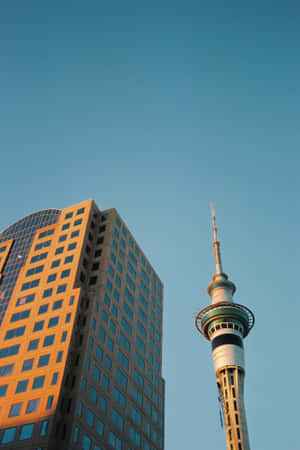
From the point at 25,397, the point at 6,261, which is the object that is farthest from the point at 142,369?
the point at 6,261

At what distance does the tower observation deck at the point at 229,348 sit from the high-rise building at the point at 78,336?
67.6 ft

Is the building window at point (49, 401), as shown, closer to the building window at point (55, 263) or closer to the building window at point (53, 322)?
the building window at point (53, 322)

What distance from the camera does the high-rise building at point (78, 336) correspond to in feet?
228

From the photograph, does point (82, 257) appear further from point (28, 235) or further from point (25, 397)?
point (25, 397)

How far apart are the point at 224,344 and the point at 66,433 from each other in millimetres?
64849

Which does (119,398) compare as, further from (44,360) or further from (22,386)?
(22,386)

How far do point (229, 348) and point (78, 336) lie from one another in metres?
55.8

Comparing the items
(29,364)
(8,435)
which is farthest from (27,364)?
(8,435)

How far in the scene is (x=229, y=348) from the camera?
120812mm

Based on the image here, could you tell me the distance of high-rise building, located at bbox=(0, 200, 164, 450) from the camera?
6938cm

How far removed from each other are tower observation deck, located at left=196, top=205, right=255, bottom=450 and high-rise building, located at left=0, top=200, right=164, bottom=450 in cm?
2061

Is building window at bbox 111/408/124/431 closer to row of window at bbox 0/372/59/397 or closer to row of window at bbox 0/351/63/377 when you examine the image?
row of window at bbox 0/372/59/397

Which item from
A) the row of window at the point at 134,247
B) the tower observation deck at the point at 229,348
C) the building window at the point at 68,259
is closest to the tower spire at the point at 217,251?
the tower observation deck at the point at 229,348

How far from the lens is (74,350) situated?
3000 inches
